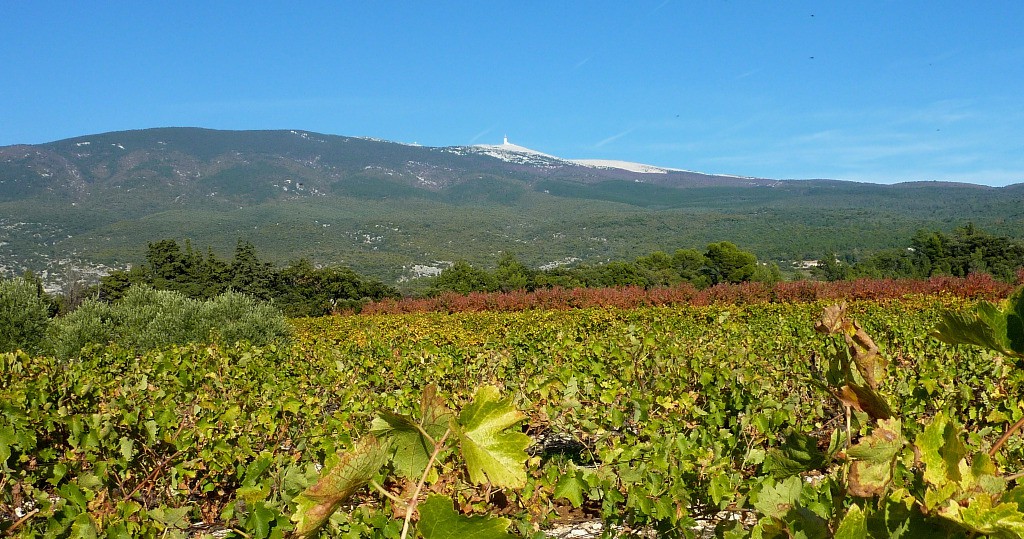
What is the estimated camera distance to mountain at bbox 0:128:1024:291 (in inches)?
3221

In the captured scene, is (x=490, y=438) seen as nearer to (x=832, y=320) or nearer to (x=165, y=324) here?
(x=832, y=320)

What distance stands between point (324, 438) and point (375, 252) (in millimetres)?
79628

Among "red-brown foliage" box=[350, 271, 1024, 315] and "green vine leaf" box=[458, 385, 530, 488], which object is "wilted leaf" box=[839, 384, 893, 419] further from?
"red-brown foliage" box=[350, 271, 1024, 315]

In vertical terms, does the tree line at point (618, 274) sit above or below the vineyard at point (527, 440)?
below

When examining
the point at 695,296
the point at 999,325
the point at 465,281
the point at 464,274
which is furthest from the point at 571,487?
the point at 464,274

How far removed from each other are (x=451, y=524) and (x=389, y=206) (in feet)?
428

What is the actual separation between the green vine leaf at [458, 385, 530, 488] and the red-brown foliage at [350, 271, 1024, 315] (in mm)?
14265

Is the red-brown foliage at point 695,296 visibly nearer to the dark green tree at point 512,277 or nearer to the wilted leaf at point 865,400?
the dark green tree at point 512,277

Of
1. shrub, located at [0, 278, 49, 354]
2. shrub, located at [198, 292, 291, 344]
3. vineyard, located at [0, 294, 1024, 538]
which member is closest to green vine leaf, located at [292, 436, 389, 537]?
vineyard, located at [0, 294, 1024, 538]

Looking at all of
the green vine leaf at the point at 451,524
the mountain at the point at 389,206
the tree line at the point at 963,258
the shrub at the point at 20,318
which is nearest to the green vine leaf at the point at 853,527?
the green vine leaf at the point at 451,524

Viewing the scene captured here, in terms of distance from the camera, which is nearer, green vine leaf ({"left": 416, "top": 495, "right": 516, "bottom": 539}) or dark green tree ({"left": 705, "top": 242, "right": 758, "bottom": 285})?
green vine leaf ({"left": 416, "top": 495, "right": 516, "bottom": 539})

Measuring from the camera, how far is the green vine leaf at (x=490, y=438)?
630 millimetres

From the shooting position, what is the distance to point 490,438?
64 cm

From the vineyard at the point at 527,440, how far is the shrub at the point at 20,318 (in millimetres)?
4011
